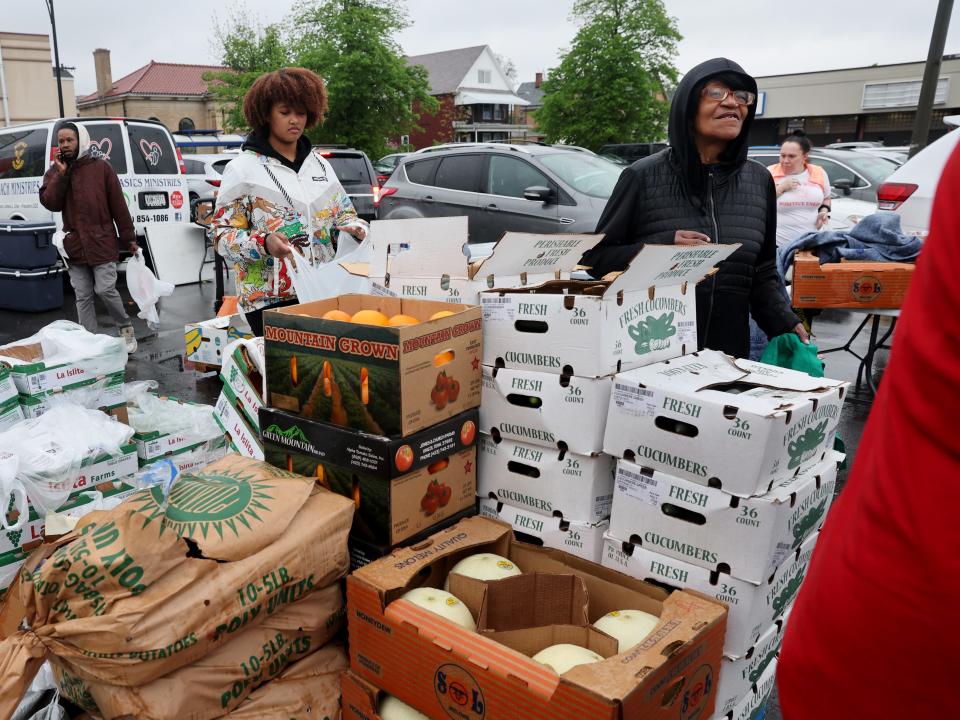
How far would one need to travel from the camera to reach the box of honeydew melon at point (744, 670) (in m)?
2.04

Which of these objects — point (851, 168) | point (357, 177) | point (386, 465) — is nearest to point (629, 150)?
point (851, 168)

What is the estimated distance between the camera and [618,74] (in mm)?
26141

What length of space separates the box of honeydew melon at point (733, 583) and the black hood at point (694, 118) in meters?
1.42

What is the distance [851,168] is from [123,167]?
10741 mm

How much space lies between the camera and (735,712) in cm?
212

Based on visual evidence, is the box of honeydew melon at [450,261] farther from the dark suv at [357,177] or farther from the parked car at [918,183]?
the dark suv at [357,177]

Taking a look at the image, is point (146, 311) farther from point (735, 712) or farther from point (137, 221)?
point (735, 712)

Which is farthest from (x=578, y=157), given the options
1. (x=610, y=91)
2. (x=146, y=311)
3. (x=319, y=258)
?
(x=610, y=91)

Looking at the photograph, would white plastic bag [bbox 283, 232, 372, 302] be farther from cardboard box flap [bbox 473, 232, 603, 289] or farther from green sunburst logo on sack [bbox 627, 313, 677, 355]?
green sunburst logo on sack [bbox 627, 313, 677, 355]

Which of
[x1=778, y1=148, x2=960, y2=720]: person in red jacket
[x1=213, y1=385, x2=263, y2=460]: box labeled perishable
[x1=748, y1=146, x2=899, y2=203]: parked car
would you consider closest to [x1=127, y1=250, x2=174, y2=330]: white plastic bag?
[x1=213, y1=385, x2=263, y2=460]: box labeled perishable

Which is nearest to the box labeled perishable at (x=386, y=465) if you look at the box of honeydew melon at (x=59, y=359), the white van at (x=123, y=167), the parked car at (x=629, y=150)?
the box of honeydew melon at (x=59, y=359)

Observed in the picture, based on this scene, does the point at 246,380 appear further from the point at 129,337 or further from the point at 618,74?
the point at 618,74

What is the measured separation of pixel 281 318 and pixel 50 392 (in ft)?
5.41

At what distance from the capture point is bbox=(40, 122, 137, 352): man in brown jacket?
6492mm
